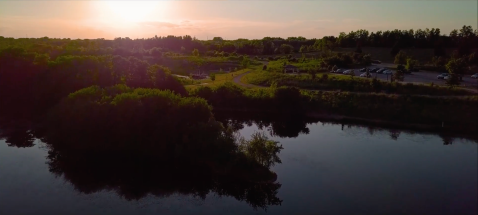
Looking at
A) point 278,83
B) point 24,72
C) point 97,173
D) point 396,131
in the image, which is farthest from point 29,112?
point 396,131

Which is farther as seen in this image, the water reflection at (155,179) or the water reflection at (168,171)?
the water reflection at (168,171)

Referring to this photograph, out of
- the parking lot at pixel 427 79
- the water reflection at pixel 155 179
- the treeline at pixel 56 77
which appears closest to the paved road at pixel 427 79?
the parking lot at pixel 427 79

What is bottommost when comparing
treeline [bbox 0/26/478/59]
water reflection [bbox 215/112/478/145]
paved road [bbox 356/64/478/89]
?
water reflection [bbox 215/112/478/145]

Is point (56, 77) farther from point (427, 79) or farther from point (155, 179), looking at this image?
point (427, 79)

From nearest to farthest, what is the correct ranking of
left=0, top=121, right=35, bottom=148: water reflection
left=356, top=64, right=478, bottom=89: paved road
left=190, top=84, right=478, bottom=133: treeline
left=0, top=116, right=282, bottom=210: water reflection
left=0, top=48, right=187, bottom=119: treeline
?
left=0, top=116, right=282, bottom=210: water reflection → left=0, top=121, right=35, bottom=148: water reflection → left=190, top=84, right=478, bottom=133: treeline → left=0, top=48, right=187, bottom=119: treeline → left=356, top=64, right=478, bottom=89: paved road

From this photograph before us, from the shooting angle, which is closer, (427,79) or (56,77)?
(56,77)

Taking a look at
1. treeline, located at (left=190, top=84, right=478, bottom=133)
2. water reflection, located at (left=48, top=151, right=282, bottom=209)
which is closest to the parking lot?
treeline, located at (left=190, top=84, right=478, bottom=133)

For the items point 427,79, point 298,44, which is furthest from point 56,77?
point 298,44

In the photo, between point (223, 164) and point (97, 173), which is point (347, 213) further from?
point (97, 173)

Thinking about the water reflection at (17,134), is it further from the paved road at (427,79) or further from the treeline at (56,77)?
the paved road at (427,79)

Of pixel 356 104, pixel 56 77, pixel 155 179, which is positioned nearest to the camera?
pixel 155 179

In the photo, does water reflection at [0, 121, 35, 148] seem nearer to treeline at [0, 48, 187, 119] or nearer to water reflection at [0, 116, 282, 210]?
treeline at [0, 48, 187, 119]

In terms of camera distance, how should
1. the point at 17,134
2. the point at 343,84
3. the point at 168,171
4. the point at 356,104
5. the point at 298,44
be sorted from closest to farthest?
the point at 168,171, the point at 17,134, the point at 356,104, the point at 343,84, the point at 298,44
